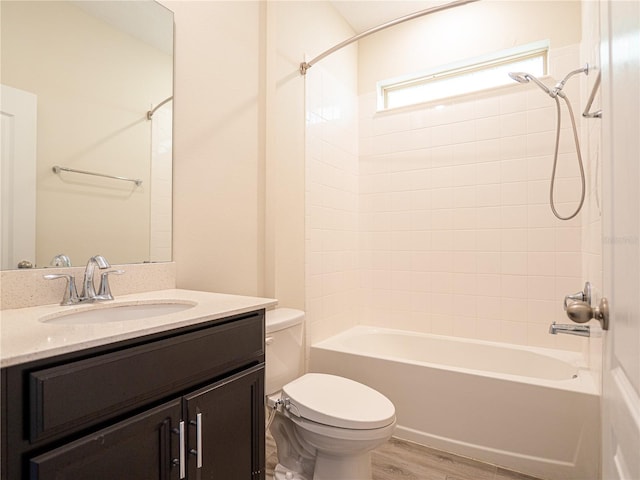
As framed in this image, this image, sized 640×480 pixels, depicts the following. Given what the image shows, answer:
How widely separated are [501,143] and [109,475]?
261 centimetres

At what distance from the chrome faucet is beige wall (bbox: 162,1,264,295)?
0.41 meters

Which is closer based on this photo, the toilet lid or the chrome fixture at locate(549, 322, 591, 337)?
the chrome fixture at locate(549, 322, 591, 337)

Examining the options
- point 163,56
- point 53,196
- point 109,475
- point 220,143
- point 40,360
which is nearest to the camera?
point 40,360

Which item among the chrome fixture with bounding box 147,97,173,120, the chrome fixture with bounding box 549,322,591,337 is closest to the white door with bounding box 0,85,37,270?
the chrome fixture with bounding box 147,97,173,120

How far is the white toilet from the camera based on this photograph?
1436 mm

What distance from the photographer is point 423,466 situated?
1.84 meters

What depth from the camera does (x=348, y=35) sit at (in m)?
2.90

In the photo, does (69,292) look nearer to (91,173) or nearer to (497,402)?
(91,173)

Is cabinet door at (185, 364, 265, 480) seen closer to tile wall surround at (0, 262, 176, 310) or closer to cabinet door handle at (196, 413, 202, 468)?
cabinet door handle at (196, 413, 202, 468)

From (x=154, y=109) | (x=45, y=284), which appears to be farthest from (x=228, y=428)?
(x=154, y=109)

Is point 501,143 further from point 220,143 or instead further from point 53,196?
point 53,196

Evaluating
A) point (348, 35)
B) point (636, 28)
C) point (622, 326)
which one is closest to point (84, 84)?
point (636, 28)

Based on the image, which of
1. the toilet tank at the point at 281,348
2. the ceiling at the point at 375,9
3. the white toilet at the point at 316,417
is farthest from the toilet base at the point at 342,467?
the ceiling at the point at 375,9

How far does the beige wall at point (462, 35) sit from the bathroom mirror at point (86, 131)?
178cm
